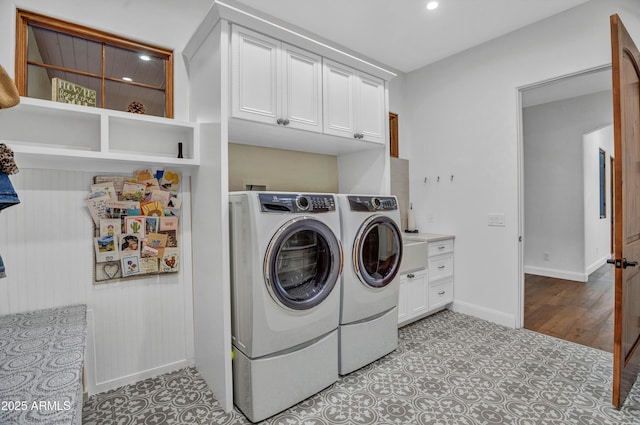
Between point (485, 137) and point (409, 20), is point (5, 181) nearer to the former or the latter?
point (409, 20)

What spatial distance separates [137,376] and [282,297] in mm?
1256

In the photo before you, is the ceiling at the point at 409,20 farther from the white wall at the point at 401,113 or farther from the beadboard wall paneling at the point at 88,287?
the beadboard wall paneling at the point at 88,287

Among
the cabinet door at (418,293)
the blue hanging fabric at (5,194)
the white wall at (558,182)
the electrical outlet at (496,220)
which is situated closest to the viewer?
the blue hanging fabric at (5,194)

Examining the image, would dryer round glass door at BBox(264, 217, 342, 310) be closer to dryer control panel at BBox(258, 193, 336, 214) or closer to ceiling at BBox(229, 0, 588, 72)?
dryer control panel at BBox(258, 193, 336, 214)

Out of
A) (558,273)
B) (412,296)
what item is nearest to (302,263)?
(412,296)

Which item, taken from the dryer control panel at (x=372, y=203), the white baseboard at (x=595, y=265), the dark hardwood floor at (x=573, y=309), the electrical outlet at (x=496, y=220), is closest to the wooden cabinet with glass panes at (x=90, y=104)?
the dryer control panel at (x=372, y=203)

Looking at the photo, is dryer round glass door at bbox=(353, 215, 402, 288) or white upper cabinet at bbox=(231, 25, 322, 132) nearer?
white upper cabinet at bbox=(231, 25, 322, 132)

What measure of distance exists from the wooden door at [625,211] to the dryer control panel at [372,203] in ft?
4.32

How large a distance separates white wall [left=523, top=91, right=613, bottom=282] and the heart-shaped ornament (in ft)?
18.9

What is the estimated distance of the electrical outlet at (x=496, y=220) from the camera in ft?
10.0

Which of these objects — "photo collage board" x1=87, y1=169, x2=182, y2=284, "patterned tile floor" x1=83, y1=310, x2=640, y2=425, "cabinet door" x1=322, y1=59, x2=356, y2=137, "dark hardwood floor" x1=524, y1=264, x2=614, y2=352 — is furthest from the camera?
"dark hardwood floor" x1=524, y1=264, x2=614, y2=352

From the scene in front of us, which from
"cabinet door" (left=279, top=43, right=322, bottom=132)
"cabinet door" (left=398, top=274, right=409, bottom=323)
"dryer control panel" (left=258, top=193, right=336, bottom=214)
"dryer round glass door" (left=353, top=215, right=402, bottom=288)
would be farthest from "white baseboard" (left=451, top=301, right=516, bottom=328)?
"cabinet door" (left=279, top=43, right=322, bottom=132)

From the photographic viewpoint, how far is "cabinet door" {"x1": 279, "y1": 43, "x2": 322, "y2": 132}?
2.05 m

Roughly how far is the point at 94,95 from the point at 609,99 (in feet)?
20.0
